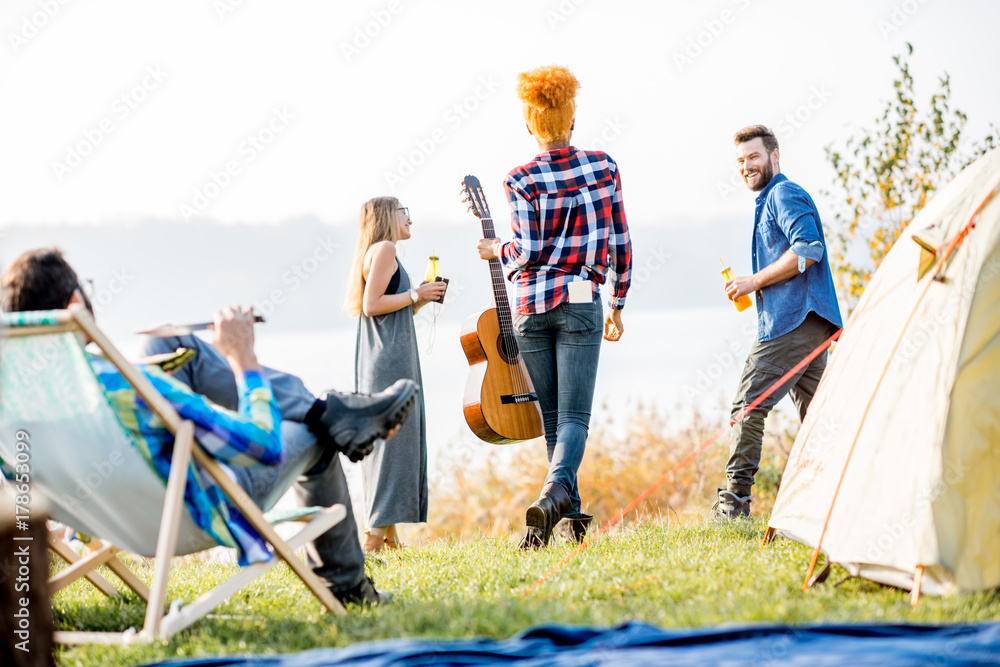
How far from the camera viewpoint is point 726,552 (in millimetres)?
3533

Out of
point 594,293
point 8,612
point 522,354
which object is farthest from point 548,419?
point 8,612

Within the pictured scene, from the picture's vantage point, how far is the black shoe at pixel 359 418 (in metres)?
2.72

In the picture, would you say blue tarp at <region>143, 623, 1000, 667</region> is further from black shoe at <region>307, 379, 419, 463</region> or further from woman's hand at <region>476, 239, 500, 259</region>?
woman's hand at <region>476, 239, 500, 259</region>

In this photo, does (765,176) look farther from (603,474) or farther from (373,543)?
(603,474)

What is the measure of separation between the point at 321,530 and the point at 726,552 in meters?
1.67

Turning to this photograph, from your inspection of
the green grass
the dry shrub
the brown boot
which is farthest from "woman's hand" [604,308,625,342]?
the dry shrub

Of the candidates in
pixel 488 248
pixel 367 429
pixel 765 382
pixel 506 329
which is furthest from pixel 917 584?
pixel 488 248

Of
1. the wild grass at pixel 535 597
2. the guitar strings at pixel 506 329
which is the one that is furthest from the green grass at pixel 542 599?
the guitar strings at pixel 506 329

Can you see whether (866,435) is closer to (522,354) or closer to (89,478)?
(522,354)

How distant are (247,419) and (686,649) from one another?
4.41 ft

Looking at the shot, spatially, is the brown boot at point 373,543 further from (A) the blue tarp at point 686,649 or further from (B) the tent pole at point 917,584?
(B) the tent pole at point 917,584

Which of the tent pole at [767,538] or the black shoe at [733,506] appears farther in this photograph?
the black shoe at [733,506]

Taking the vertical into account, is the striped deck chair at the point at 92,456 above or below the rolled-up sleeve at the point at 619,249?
below

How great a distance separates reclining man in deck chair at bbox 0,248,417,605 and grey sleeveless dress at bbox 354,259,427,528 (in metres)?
1.47
